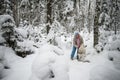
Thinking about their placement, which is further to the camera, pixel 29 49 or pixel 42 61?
pixel 29 49

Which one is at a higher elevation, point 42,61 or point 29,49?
point 42,61

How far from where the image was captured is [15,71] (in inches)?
272

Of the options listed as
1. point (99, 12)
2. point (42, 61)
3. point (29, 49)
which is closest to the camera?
point (42, 61)

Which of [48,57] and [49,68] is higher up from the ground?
[48,57]

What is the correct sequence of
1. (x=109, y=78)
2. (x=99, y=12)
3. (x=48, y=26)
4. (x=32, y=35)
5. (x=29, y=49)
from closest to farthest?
(x=109, y=78), (x=29, y=49), (x=99, y=12), (x=48, y=26), (x=32, y=35)

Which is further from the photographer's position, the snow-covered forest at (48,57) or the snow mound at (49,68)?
the snow-covered forest at (48,57)

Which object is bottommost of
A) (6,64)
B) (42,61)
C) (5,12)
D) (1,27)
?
(6,64)

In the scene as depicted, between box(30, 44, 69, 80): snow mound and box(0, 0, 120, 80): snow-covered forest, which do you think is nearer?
box(30, 44, 69, 80): snow mound

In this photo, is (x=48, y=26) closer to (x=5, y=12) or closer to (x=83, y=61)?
(x=5, y=12)

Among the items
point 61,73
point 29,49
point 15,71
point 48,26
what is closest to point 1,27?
point 29,49

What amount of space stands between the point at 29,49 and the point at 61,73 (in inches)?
188

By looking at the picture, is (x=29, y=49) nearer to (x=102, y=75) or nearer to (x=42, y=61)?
(x=42, y=61)

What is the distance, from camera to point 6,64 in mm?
7004

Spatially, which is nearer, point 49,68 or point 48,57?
point 49,68
